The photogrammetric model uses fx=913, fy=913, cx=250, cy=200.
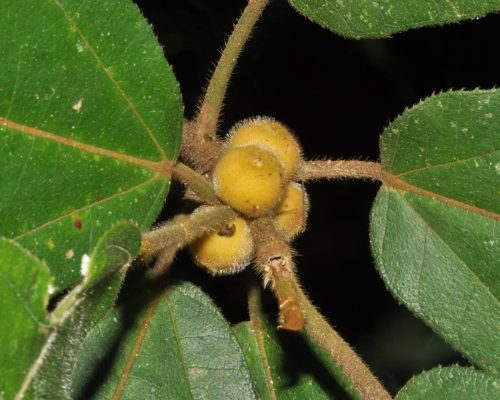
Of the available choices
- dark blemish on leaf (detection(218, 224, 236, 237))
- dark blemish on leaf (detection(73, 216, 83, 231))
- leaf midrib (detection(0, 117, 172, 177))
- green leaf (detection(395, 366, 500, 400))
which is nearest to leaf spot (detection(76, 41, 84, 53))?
leaf midrib (detection(0, 117, 172, 177))

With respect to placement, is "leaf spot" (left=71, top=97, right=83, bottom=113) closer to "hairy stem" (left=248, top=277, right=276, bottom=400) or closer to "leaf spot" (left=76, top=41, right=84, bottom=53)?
"leaf spot" (left=76, top=41, right=84, bottom=53)

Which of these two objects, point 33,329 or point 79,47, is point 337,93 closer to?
point 79,47

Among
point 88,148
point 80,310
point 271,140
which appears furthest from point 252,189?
point 80,310

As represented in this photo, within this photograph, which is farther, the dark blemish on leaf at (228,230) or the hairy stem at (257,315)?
the hairy stem at (257,315)

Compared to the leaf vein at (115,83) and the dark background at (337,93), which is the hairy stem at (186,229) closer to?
the leaf vein at (115,83)

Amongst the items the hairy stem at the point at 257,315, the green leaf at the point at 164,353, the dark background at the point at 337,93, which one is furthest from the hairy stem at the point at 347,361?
the dark background at the point at 337,93

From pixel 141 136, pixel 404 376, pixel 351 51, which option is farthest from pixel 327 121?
pixel 141 136
